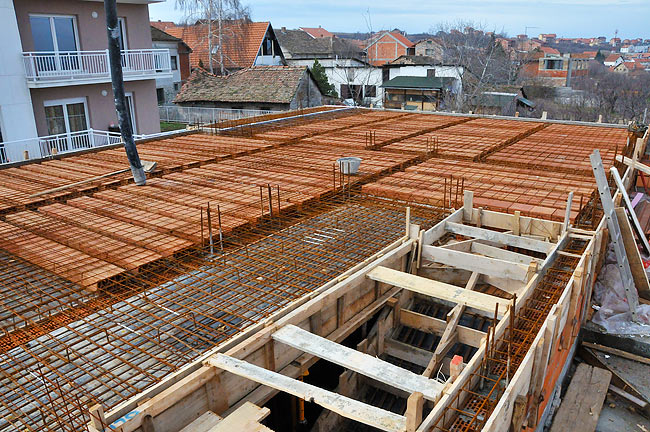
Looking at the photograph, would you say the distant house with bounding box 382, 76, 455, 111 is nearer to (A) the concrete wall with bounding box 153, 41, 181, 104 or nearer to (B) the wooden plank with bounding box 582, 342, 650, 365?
(A) the concrete wall with bounding box 153, 41, 181, 104

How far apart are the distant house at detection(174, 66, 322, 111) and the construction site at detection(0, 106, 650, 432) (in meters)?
13.2

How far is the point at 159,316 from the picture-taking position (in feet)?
17.7

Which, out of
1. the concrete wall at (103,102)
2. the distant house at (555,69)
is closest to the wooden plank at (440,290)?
the concrete wall at (103,102)

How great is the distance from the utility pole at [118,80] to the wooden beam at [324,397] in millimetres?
6321

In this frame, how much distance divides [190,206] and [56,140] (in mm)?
9401

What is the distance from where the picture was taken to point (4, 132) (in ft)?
48.7

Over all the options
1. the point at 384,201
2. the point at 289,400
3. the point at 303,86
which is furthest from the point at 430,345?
the point at 303,86

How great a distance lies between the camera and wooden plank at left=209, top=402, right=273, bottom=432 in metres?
3.90

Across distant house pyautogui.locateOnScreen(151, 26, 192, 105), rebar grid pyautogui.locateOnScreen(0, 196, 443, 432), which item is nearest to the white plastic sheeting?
rebar grid pyautogui.locateOnScreen(0, 196, 443, 432)

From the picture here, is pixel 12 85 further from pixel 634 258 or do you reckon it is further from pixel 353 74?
pixel 353 74

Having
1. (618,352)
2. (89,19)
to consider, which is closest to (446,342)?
(618,352)

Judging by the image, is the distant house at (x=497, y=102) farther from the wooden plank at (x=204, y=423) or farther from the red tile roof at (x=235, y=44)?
the wooden plank at (x=204, y=423)

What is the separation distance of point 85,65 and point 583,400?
54.7 feet

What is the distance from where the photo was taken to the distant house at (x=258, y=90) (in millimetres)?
24688
